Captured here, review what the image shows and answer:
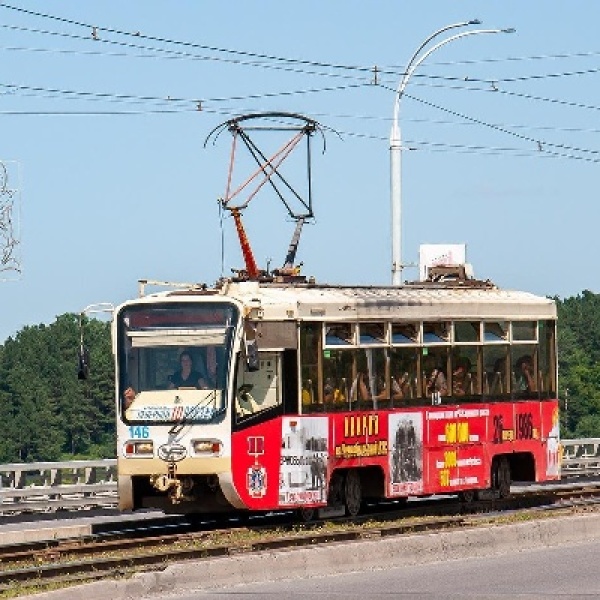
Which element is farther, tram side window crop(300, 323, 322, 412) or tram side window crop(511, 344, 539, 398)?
tram side window crop(511, 344, 539, 398)

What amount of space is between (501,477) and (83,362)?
7137 millimetres

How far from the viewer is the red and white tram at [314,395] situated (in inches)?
1055

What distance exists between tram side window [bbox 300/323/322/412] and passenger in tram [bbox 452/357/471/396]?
3168 mm

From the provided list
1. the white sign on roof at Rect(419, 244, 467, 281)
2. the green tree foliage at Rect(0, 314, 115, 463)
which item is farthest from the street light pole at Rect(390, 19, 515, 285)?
the green tree foliage at Rect(0, 314, 115, 463)

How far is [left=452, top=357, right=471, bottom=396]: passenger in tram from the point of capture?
100ft

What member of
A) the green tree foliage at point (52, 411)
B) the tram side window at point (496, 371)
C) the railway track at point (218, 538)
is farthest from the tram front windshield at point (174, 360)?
the green tree foliage at point (52, 411)

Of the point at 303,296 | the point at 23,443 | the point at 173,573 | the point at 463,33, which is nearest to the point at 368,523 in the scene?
the point at 303,296

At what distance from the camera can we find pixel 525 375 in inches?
1267

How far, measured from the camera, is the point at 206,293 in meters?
27.6

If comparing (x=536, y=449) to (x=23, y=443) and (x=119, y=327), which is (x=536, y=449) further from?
(x=23, y=443)

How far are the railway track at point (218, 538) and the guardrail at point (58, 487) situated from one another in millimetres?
7275

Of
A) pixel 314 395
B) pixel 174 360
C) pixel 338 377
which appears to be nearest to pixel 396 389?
pixel 338 377

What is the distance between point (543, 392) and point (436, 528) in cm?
615

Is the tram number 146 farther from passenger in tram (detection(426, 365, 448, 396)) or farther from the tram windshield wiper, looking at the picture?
the tram windshield wiper
